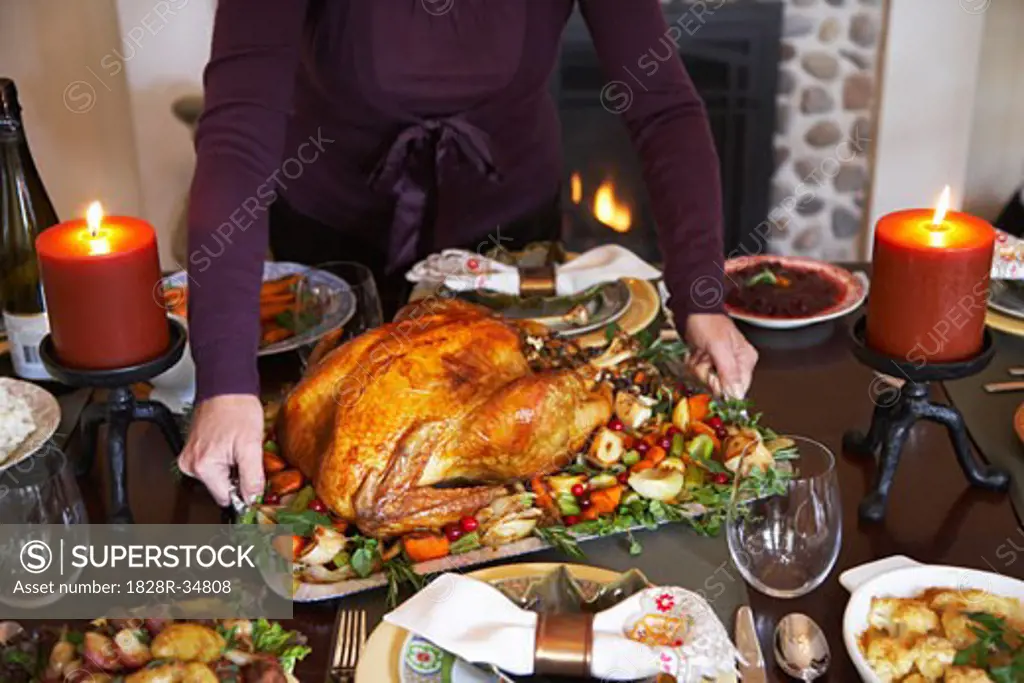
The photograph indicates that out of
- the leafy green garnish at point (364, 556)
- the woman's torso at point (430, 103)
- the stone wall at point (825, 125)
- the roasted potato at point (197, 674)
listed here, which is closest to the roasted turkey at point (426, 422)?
the leafy green garnish at point (364, 556)

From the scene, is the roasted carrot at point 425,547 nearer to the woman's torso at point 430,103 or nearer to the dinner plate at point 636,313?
the dinner plate at point 636,313

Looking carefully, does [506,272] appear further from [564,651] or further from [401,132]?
[564,651]

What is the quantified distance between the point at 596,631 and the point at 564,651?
29mm

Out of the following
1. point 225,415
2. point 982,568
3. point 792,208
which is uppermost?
point 225,415

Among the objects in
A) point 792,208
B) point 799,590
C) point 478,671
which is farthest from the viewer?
point 792,208

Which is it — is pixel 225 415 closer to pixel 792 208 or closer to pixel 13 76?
pixel 13 76

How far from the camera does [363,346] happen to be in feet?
3.68

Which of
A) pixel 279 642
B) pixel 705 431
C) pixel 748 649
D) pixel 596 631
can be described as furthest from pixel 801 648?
pixel 279 642

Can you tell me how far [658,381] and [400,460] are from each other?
0.32m

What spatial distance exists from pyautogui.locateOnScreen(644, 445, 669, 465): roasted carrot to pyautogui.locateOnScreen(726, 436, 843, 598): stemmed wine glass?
139 millimetres

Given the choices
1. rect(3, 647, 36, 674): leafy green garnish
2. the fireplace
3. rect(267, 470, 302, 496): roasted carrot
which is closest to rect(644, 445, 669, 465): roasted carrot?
rect(267, 470, 302, 496): roasted carrot

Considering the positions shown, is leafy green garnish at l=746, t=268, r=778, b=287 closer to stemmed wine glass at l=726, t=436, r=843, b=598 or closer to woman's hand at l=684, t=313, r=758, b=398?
woman's hand at l=684, t=313, r=758, b=398

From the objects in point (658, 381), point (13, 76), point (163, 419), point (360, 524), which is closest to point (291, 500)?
point (360, 524)

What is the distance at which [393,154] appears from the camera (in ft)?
5.13
